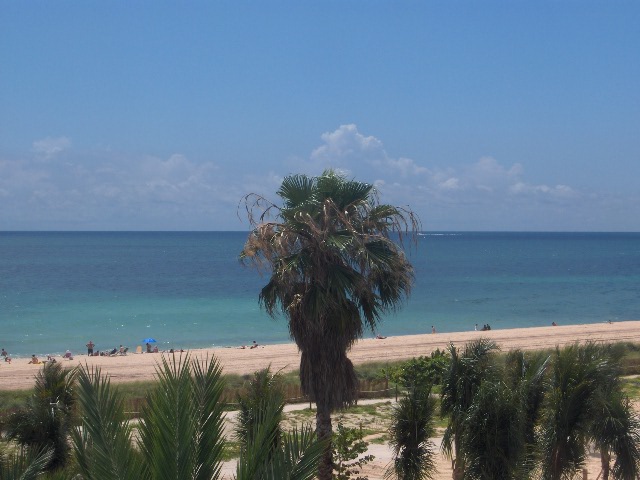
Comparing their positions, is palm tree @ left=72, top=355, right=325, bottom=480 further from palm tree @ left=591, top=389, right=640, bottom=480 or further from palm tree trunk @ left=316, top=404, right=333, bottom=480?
palm tree @ left=591, top=389, right=640, bottom=480

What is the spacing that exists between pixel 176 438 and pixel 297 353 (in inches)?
1435

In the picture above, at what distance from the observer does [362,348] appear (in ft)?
143

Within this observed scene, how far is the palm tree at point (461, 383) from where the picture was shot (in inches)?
459

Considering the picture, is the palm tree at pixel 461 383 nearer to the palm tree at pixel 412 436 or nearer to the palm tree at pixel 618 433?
the palm tree at pixel 412 436

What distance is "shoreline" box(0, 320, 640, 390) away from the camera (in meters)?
34.9

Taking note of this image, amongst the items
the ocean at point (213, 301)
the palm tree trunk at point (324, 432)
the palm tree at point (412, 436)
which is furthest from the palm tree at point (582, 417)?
the ocean at point (213, 301)

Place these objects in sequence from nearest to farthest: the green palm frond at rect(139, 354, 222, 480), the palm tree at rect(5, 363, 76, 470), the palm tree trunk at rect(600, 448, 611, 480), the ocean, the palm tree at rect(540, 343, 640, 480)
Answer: the green palm frond at rect(139, 354, 222, 480) < the palm tree at rect(5, 363, 76, 470) < the palm tree at rect(540, 343, 640, 480) < the palm tree trunk at rect(600, 448, 611, 480) < the ocean

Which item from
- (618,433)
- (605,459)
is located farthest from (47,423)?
(605,459)

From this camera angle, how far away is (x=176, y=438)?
5383mm

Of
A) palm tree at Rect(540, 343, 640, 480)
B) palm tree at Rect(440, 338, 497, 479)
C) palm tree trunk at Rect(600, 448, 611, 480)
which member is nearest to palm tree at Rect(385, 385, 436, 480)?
palm tree at Rect(440, 338, 497, 479)

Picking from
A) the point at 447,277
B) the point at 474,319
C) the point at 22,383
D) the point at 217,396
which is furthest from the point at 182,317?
the point at 217,396

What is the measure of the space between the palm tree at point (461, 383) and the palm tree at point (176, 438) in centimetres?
621

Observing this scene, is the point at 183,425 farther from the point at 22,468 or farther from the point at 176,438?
the point at 22,468

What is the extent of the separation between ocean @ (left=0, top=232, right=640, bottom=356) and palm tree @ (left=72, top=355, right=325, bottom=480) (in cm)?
4633
